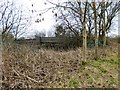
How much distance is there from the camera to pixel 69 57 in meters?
6.26

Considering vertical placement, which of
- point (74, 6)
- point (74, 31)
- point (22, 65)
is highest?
point (74, 6)

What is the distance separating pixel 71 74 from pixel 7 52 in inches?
60.8

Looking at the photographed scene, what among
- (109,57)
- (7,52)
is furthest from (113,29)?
(7,52)

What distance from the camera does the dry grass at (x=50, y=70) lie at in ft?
14.9

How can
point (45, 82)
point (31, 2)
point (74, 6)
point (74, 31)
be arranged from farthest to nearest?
point (74, 31), point (74, 6), point (31, 2), point (45, 82)

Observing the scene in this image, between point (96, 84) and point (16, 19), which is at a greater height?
point (16, 19)

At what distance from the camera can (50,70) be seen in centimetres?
508

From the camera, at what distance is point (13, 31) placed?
8992 mm

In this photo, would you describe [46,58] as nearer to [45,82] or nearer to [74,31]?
[45,82]

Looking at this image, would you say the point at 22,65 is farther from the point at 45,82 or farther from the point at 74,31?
the point at 74,31

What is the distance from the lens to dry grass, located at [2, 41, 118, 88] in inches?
179

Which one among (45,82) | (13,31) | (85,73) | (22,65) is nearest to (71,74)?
(85,73)

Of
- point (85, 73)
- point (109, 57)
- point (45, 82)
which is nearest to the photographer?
point (45, 82)

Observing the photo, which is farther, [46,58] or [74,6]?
[74,6]
